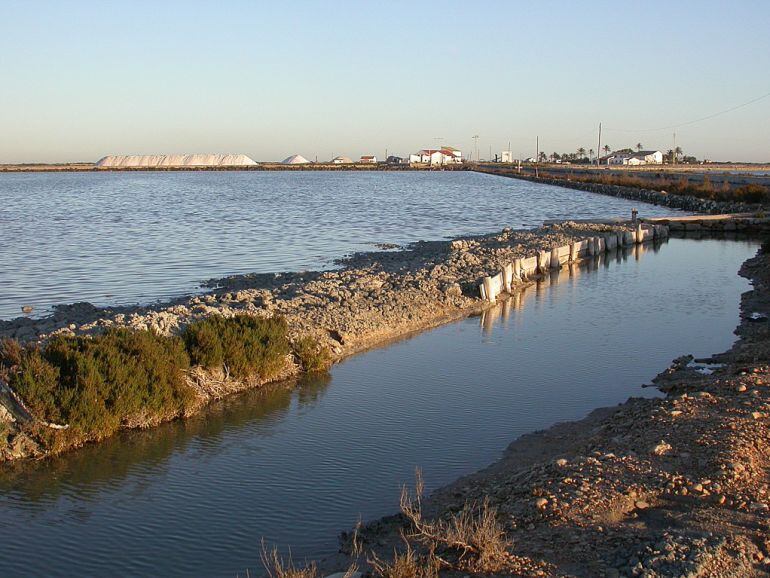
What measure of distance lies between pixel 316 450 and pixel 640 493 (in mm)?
4421

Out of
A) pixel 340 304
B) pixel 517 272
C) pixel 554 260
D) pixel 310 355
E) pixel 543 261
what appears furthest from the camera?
pixel 554 260

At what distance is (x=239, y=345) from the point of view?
1285 centimetres

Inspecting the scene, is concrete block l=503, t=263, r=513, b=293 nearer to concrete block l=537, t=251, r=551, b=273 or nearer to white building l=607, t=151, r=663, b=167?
concrete block l=537, t=251, r=551, b=273

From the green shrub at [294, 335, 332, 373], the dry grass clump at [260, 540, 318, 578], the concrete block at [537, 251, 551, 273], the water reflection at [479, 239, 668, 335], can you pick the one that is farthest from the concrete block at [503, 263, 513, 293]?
the dry grass clump at [260, 540, 318, 578]

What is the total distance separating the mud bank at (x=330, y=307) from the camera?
13430mm

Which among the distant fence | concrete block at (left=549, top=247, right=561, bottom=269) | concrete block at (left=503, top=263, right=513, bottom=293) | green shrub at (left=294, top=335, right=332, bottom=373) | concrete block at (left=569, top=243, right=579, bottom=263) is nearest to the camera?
green shrub at (left=294, top=335, right=332, bottom=373)

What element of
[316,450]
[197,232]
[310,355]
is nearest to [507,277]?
[310,355]

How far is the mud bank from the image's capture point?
13.4m

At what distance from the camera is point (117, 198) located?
72188 millimetres

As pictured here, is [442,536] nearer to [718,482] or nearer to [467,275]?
[718,482]

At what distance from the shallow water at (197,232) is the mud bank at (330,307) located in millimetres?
3014

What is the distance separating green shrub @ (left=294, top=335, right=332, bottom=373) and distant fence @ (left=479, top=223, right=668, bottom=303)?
23.5 feet

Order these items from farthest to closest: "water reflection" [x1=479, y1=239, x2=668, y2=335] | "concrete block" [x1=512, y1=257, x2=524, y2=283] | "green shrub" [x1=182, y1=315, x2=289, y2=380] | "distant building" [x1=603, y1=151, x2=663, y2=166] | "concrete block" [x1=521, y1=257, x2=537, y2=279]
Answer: "distant building" [x1=603, y1=151, x2=663, y2=166], "concrete block" [x1=521, y1=257, x2=537, y2=279], "concrete block" [x1=512, y1=257, x2=524, y2=283], "water reflection" [x1=479, y1=239, x2=668, y2=335], "green shrub" [x1=182, y1=315, x2=289, y2=380]

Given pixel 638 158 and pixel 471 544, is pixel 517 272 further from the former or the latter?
pixel 638 158
